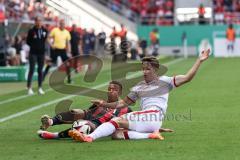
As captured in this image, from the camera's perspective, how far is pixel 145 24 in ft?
178

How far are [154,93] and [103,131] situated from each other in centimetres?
98

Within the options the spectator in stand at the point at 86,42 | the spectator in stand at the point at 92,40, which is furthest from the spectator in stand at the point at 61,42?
the spectator in stand at the point at 92,40

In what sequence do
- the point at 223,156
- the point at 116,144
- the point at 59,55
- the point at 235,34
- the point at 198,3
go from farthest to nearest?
the point at 198,3, the point at 235,34, the point at 59,55, the point at 116,144, the point at 223,156

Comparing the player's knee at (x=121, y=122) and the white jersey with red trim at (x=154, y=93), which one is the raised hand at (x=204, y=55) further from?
the player's knee at (x=121, y=122)

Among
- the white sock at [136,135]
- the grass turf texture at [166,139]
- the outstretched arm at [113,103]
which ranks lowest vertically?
the grass turf texture at [166,139]

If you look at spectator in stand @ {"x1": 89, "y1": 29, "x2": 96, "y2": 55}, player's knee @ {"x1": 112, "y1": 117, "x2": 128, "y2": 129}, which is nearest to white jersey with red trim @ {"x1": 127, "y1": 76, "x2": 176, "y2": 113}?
player's knee @ {"x1": 112, "y1": 117, "x2": 128, "y2": 129}

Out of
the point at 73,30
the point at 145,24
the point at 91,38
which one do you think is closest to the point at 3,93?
the point at 73,30

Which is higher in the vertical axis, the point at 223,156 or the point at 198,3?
the point at 198,3

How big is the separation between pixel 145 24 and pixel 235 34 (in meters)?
7.76

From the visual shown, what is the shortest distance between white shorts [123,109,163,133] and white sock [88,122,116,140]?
35 cm

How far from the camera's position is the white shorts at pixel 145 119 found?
10734mm

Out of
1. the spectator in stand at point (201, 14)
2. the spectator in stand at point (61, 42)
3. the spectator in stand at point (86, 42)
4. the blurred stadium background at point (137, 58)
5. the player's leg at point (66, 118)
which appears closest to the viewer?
the blurred stadium background at point (137, 58)

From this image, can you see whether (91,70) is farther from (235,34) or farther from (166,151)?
(235,34)

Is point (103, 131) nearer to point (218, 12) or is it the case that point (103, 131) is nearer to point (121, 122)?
point (121, 122)
